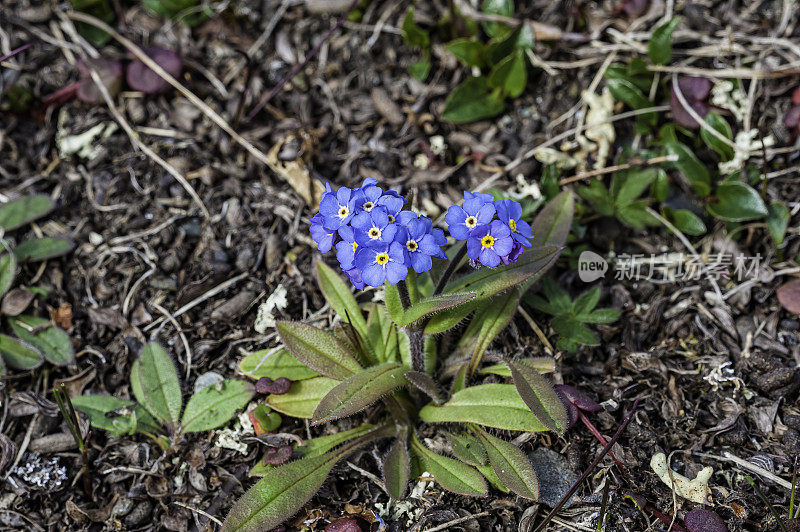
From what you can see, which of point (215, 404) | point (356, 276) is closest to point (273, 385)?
point (215, 404)

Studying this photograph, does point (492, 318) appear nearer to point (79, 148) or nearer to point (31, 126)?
point (79, 148)

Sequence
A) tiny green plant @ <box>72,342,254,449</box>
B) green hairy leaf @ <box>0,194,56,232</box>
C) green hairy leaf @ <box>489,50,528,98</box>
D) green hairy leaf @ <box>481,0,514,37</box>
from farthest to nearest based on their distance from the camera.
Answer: green hairy leaf @ <box>481,0,514,37</box>, green hairy leaf @ <box>489,50,528,98</box>, green hairy leaf @ <box>0,194,56,232</box>, tiny green plant @ <box>72,342,254,449</box>

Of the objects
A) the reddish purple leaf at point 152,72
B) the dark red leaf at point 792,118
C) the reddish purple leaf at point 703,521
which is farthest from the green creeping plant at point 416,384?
the reddish purple leaf at point 152,72

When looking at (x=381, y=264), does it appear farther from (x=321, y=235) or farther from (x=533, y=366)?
(x=533, y=366)

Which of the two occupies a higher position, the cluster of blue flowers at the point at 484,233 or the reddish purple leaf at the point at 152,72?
the reddish purple leaf at the point at 152,72

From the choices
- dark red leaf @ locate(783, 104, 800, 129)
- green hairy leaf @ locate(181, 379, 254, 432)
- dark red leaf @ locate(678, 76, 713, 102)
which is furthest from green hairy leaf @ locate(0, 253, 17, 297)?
dark red leaf @ locate(783, 104, 800, 129)

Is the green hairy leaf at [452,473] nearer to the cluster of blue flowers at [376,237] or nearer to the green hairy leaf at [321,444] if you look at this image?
the green hairy leaf at [321,444]

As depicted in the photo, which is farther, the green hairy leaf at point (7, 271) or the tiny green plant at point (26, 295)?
the green hairy leaf at point (7, 271)

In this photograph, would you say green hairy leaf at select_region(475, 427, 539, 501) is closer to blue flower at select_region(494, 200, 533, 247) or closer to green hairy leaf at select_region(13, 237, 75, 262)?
blue flower at select_region(494, 200, 533, 247)
